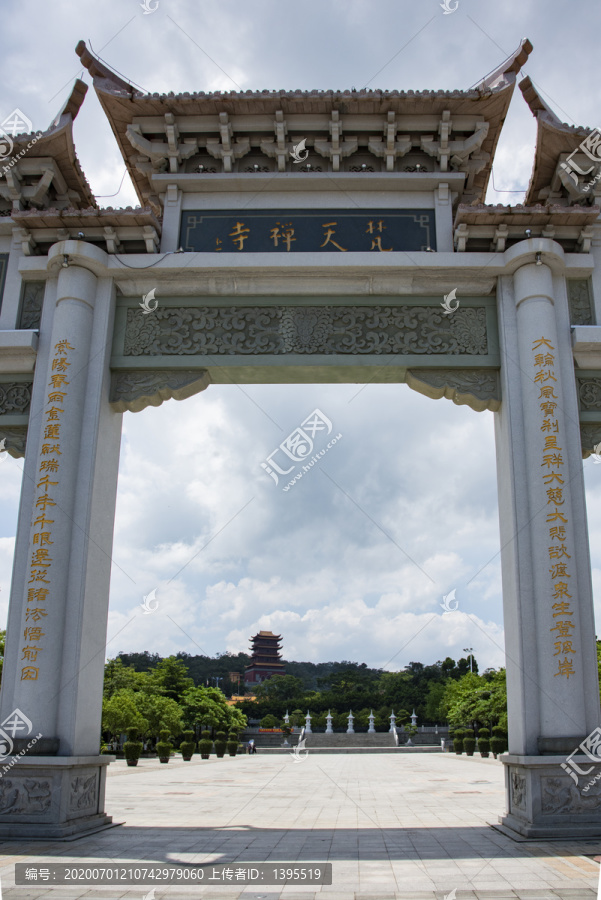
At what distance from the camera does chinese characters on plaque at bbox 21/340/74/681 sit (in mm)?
6809

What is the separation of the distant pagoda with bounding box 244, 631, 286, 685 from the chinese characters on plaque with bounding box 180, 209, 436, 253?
6219 cm

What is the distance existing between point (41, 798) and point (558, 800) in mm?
Result: 4307

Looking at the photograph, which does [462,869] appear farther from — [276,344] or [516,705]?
[276,344]

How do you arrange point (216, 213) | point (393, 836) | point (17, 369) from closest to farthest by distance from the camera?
1. point (393, 836)
2. point (17, 369)
3. point (216, 213)

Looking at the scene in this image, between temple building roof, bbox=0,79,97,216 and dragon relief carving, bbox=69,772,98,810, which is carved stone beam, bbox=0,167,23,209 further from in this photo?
dragon relief carving, bbox=69,772,98,810

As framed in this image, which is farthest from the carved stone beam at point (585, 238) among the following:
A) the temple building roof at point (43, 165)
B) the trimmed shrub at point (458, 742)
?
the trimmed shrub at point (458, 742)

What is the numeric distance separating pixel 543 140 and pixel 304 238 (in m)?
2.79

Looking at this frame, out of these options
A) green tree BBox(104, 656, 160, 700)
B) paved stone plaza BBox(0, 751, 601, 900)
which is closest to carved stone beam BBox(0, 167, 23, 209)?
paved stone plaza BBox(0, 751, 601, 900)

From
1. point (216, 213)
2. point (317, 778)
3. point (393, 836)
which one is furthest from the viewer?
point (317, 778)

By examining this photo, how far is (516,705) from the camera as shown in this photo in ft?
22.4

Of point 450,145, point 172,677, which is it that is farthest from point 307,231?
point 172,677

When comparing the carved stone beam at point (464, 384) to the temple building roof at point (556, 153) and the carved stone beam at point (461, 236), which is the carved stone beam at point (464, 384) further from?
the temple building roof at point (556, 153)

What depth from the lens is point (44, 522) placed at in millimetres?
7133

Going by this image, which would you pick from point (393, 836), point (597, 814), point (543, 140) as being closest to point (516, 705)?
point (597, 814)
